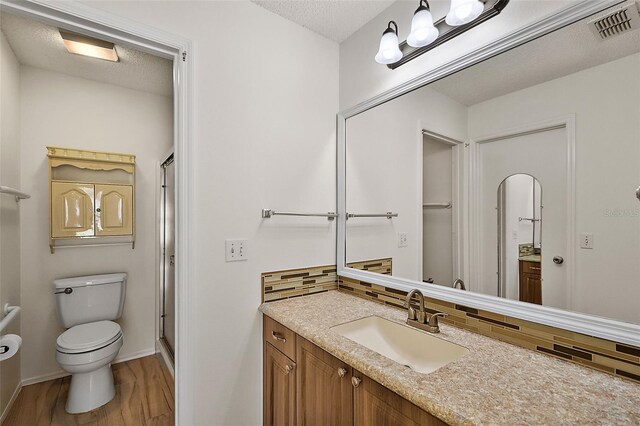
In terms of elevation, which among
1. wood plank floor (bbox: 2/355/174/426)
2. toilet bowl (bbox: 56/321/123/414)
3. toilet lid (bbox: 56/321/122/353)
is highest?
toilet lid (bbox: 56/321/122/353)

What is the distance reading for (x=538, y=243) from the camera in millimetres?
1081

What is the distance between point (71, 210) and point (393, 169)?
2.52m

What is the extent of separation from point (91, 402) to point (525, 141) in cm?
295

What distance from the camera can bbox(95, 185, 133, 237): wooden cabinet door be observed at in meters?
2.45

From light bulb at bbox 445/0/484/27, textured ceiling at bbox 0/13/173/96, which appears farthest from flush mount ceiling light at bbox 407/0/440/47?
textured ceiling at bbox 0/13/173/96

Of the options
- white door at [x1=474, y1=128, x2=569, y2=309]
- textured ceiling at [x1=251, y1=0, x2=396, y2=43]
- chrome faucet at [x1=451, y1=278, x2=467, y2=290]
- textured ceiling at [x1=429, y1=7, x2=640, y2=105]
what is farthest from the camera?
textured ceiling at [x1=251, y1=0, x2=396, y2=43]

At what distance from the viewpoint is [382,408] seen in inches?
35.6

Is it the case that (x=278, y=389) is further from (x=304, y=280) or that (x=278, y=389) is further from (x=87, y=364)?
(x=87, y=364)

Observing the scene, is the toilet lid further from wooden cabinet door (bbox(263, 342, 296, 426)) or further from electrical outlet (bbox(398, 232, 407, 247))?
electrical outlet (bbox(398, 232, 407, 247))

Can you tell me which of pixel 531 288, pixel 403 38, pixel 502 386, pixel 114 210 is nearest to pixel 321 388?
pixel 502 386

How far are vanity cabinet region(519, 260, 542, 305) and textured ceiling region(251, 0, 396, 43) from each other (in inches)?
56.9

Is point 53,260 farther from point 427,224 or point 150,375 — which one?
point 427,224

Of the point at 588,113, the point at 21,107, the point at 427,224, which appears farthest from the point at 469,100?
the point at 21,107

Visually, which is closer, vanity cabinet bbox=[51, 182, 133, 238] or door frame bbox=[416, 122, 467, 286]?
door frame bbox=[416, 122, 467, 286]
